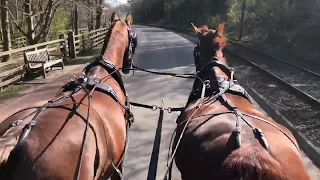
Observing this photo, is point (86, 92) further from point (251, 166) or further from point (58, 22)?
point (58, 22)

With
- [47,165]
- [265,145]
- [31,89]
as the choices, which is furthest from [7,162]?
[31,89]

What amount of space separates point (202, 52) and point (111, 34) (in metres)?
1.26

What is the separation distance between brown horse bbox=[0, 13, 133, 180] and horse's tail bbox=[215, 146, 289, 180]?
1.07 metres

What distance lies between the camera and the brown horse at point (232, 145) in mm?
2486

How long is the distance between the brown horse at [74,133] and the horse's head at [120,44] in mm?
371

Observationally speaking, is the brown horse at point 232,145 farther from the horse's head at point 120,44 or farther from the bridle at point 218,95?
the horse's head at point 120,44

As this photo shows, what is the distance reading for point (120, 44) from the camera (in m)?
5.12

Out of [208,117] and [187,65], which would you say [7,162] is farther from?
[187,65]

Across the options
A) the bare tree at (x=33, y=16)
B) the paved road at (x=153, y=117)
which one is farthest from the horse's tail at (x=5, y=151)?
the bare tree at (x=33, y=16)

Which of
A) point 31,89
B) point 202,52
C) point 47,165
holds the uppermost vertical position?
point 202,52

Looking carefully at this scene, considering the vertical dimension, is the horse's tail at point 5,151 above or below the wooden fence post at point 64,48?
above

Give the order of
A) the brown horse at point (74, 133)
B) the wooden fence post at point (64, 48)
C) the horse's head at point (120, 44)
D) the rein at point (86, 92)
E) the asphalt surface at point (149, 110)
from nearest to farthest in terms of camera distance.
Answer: the brown horse at point (74, 133) < the rein at point (86, 92) < the horse's head at point (120, 44) < the asphalt surface at point (149, 110) < the wooden fence post at point (64, 48)

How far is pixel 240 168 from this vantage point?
2.46 m

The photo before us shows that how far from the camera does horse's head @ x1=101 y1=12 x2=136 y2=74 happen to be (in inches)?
195
